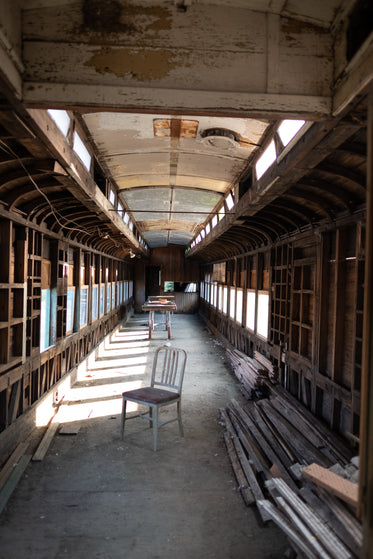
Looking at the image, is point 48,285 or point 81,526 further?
point 48,285

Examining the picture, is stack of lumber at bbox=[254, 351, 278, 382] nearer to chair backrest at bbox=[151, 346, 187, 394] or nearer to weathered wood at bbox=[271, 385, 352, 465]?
weathered wood at bbox=[271, 385, 352, 465]

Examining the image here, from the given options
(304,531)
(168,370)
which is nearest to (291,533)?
(304,531)

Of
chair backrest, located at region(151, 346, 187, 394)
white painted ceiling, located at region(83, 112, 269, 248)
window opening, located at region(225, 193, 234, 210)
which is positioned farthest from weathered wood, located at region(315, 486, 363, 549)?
window opening, located at region(225, 193, 234, 210)

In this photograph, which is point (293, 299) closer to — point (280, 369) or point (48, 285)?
point (280, 369)

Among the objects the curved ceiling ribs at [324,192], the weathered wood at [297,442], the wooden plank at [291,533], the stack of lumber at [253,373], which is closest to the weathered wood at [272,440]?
the weathered wood at [297,442]

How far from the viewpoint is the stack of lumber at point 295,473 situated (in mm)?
2410

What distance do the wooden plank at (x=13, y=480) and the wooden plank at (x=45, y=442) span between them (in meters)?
0.10

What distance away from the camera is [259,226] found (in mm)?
6953

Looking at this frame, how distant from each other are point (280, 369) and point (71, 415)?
368cm

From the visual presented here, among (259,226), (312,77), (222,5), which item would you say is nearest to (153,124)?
(222,5)

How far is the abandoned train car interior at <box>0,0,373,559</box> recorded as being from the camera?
7.73ft

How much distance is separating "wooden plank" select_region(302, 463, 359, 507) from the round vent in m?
3.58

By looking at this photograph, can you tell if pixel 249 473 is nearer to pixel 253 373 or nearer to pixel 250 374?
pixel 253 373

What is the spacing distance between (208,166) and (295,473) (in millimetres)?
4476
